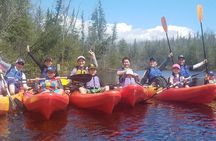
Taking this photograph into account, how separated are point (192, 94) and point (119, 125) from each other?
4481 mm

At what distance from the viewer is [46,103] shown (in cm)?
1037

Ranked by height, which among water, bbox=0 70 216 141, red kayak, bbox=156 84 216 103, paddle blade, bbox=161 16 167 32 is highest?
paddle blade, bbox=161 16 167 32

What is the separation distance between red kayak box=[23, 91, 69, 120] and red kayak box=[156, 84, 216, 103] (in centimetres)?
488

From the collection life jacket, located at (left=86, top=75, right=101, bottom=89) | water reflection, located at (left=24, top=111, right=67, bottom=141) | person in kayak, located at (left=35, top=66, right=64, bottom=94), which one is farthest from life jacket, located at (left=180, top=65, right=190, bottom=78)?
person in kayak, located at (left=35, top=66, right=64, bottom=94)

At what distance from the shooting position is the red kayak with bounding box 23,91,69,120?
10344 millimetres

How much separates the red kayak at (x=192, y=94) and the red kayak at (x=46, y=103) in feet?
16.0

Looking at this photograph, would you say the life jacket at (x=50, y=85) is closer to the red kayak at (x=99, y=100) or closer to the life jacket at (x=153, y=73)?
the red kayak at (x=99, y=100)

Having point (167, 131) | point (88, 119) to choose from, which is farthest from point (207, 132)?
point (88, 119)

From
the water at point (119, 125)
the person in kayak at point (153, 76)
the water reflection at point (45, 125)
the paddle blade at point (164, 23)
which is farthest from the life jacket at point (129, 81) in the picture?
the paddle blade at point (164, 23)

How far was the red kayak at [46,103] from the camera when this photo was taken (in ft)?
33.9

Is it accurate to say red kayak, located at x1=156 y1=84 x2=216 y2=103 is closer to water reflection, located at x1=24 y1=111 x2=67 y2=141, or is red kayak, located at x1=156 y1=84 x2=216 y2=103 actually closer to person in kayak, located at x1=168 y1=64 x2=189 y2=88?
person in kayak, located at x1=168 y1=64 x2=189 y2=88

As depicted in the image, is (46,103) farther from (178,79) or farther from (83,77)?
(178,79)

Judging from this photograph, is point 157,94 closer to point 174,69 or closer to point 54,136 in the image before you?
point 174,69

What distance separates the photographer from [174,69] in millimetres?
14391
